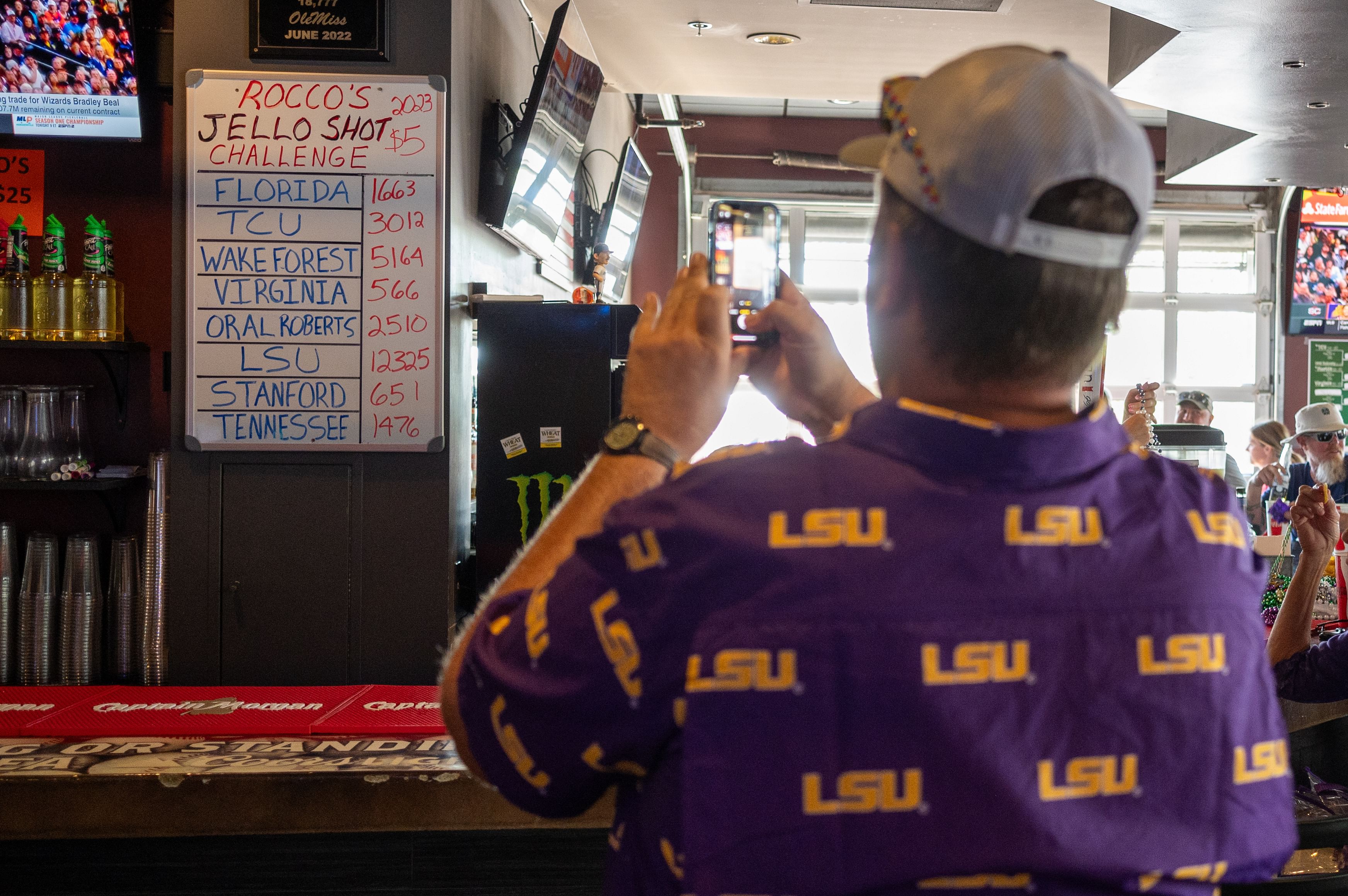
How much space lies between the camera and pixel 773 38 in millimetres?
4445

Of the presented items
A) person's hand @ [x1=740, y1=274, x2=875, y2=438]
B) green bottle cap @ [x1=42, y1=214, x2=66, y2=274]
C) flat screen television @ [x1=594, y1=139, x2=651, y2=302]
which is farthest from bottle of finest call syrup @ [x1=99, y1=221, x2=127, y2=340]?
flat screen television @ [x1=594, y1=139, x2=651, y2=302]

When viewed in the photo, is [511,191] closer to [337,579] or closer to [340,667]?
[337,579]

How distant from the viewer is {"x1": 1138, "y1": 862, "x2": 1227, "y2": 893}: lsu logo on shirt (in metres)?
0.72

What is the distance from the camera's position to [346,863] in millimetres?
2078

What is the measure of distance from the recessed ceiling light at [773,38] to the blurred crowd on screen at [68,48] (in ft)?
7.73

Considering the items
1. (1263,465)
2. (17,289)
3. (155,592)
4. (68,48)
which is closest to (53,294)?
(17,289)

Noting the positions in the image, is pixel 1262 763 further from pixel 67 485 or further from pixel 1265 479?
pixel 1265 479

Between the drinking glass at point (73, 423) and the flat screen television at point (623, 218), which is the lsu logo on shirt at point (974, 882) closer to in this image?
the drinking glass at point (73, 423)

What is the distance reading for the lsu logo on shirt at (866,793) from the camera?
71 centimetres

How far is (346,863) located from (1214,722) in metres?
1.78

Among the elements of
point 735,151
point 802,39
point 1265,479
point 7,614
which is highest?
point 735,151

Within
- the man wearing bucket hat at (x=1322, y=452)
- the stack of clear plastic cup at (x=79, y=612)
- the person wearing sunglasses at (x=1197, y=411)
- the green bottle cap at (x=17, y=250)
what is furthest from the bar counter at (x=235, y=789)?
the person wearing sunglasses at (x=1197, y=411)

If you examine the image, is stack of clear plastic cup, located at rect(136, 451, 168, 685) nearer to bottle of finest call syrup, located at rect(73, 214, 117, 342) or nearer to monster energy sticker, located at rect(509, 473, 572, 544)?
bottle of finest call syrup, located at rect(73, 214, 117, 342)

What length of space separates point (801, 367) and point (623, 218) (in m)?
5.49
